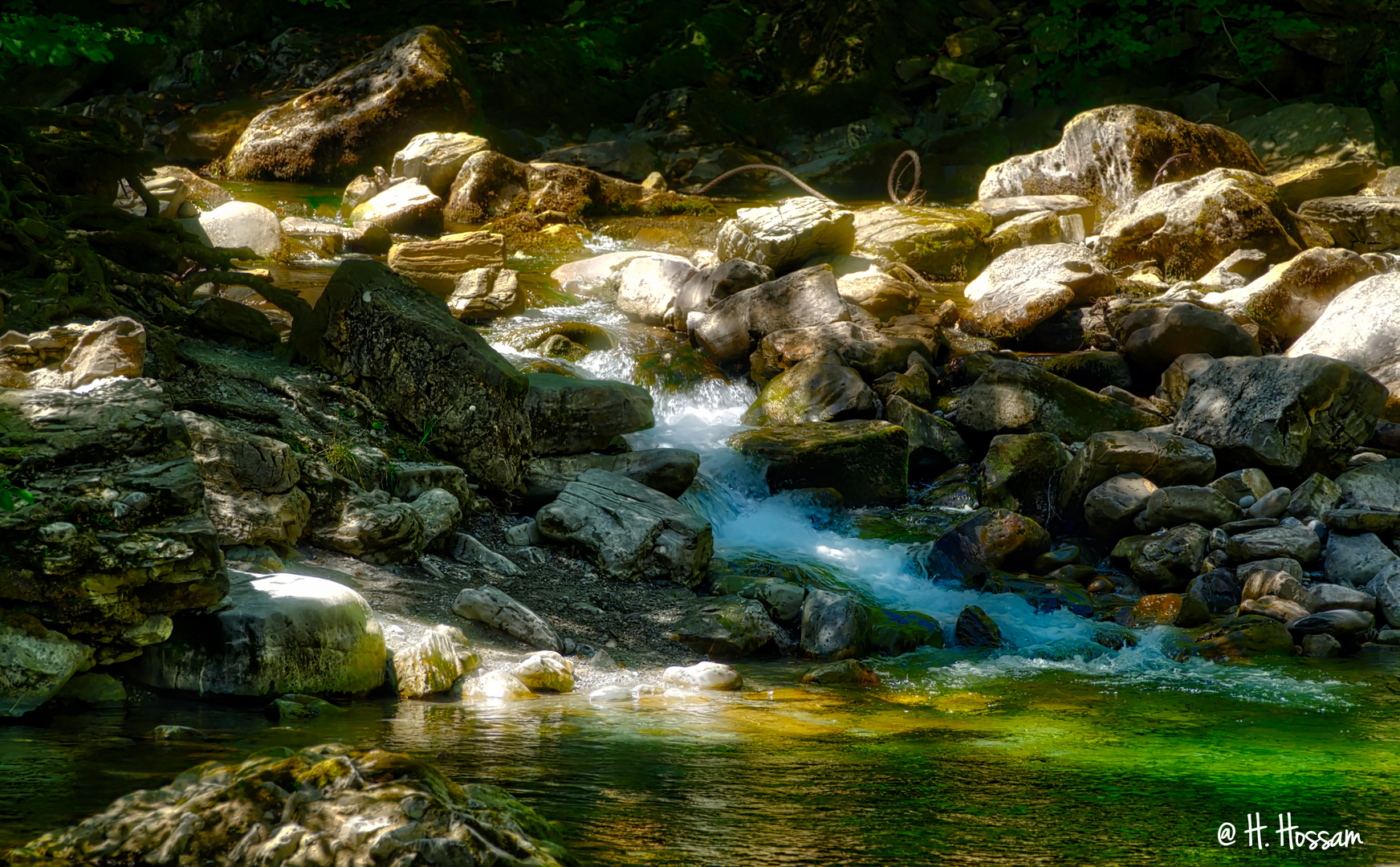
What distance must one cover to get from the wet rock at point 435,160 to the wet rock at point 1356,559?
43.8 feet

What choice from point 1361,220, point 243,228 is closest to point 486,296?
point 243,228

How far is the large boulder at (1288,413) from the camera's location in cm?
877

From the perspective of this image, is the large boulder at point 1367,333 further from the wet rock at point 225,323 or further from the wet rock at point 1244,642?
the wet rock at point 225,323

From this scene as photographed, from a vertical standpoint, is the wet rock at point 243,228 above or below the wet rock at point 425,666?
above

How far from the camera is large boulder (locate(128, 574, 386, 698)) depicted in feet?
13.9

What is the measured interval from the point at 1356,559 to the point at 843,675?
453 centimetres

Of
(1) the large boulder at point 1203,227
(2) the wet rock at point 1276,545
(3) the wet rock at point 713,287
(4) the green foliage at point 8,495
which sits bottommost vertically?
(4) the green foliage at point 8,495

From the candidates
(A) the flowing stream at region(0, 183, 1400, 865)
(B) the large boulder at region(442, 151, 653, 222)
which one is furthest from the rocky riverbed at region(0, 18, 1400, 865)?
(B) the large boulder at region(442, 151, 653, 222)

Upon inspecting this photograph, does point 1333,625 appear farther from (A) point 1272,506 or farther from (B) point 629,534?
(B) point 629,534

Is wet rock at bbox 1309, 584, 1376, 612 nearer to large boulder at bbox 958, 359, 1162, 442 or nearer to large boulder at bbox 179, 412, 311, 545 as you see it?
large boulder at bbox 958, 359, 1162, 442

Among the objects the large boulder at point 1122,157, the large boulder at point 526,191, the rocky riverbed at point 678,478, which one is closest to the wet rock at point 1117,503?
the rocky riverbed at point 678,478

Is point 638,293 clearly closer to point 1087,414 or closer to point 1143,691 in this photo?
point 1087,414

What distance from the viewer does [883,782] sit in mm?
3404

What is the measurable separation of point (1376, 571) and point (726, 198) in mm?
13288
